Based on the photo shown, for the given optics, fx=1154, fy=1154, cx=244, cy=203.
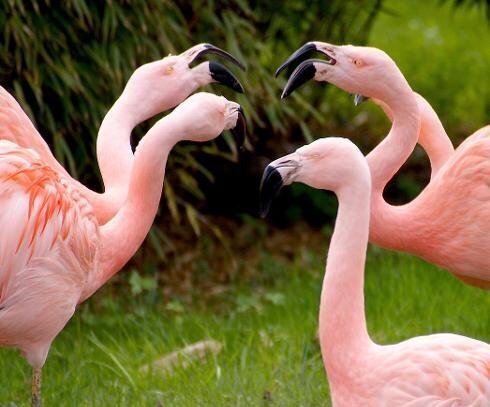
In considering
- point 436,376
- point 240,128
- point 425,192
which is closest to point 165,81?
point 240,128

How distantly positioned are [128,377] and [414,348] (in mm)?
1848

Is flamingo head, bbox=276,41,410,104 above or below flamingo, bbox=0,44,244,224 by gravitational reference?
above

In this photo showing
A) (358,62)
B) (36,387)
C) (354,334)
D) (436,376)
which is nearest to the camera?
(436,376)

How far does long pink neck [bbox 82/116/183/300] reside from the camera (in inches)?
173

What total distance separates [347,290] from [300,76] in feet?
4.06

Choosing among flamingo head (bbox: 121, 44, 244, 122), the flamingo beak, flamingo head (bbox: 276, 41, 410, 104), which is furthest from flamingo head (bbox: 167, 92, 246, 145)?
flamingo head (bbox: 121, 44, 244, 122)

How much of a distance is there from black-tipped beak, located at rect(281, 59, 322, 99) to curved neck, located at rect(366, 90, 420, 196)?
39cm

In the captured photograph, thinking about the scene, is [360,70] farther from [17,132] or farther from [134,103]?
[17,132]

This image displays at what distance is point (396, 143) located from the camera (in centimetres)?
491

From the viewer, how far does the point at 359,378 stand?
3.67 m

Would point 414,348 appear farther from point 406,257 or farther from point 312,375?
point 406,257

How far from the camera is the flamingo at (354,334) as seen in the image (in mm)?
3607

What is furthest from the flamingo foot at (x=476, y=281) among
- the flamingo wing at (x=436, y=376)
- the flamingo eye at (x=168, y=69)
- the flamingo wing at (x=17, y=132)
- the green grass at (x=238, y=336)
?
the flamingo wing at (x=17, y=132)

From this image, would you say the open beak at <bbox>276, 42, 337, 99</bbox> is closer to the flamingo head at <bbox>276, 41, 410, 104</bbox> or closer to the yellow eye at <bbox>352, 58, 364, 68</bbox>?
the flamingo head at <bbox>276, 41, 410, 104</bbox>
